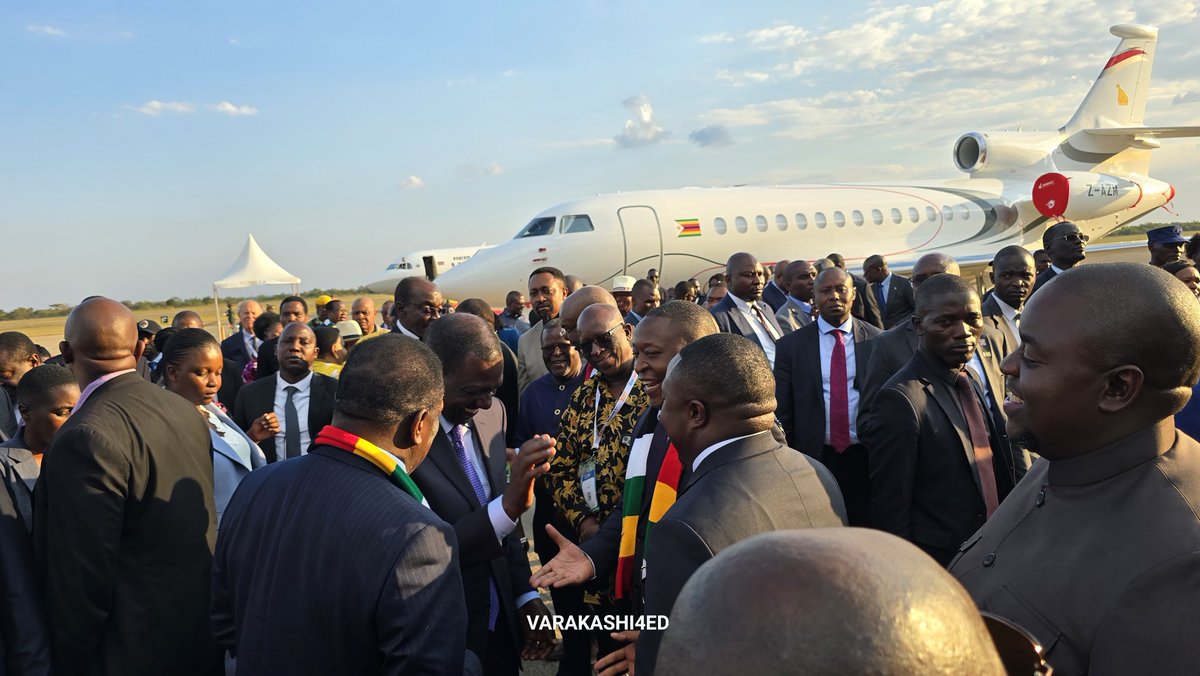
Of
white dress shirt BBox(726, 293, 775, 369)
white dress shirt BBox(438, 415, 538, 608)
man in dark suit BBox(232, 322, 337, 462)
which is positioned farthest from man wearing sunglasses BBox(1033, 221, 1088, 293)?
man in dark suit BBox(232, 322, 337, 462)

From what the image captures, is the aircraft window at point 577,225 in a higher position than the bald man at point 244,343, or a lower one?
higher

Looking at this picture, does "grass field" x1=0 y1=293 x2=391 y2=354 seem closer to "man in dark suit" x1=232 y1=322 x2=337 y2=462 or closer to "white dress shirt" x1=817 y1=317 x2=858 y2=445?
"man in dark suit" x1=232 y1=322 x2=337 y2=462

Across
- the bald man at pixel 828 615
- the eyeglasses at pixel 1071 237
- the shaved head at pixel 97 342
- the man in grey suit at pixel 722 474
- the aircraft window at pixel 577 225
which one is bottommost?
the man in grey suit at pixel 722 474

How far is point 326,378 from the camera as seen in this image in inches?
211

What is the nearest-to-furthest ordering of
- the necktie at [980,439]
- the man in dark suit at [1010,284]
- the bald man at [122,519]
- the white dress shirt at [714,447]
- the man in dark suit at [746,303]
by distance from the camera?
1. the white dress shirt at [714,447]
2. the bald man at [122,519]
3. the necktie at [980,439]
4. the man in dark suit at [1010,284]
5. the man in dark suit at [746,303]

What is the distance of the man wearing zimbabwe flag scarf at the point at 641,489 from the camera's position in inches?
105

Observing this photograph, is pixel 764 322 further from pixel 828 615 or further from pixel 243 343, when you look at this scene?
pixel 828 615

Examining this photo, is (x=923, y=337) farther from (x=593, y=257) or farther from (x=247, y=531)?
(x=593, y=257)

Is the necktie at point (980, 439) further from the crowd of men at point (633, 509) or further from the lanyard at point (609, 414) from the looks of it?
the lanyard at point (609, 414)

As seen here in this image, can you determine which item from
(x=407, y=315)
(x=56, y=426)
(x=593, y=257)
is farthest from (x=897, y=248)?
(x=56, y=426)

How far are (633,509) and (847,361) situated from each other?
3138 millimetres

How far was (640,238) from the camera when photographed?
17.2 metres

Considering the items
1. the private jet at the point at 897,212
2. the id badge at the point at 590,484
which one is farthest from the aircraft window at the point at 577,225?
the id badge at the point at 590,484

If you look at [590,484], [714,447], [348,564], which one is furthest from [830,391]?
[348,564]
